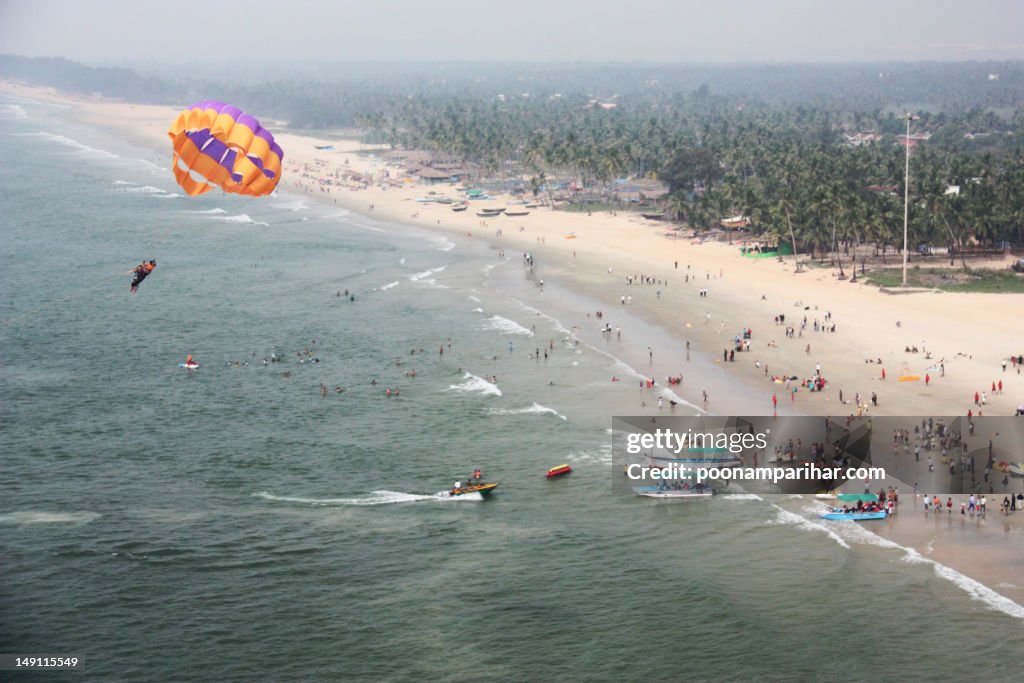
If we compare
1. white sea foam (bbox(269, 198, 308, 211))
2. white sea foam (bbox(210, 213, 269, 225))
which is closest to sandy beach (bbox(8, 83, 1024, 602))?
white sea foam (bbox(210, 213, 269, 225))

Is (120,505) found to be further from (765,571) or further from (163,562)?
(765,571)

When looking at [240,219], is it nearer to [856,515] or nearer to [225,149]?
[225,149]

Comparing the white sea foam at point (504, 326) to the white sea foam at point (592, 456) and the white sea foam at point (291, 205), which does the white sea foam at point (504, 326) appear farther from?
the white sea foam at point (291, 205)

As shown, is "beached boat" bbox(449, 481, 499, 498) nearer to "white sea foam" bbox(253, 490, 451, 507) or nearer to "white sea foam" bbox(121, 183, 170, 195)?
"white sea foam" bbox(253, 490, 451, 507)

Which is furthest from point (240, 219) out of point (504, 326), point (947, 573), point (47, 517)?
point (947, 573)

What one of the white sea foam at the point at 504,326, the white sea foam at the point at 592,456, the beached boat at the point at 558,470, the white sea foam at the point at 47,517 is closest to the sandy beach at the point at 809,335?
the white sea foam at the point at 504,326

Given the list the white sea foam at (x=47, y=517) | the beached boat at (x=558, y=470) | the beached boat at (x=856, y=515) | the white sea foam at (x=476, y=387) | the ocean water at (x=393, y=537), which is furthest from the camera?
the white sea foam at (x=476, y=387)

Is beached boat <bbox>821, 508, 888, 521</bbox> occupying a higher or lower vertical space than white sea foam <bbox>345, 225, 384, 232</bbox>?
lower
